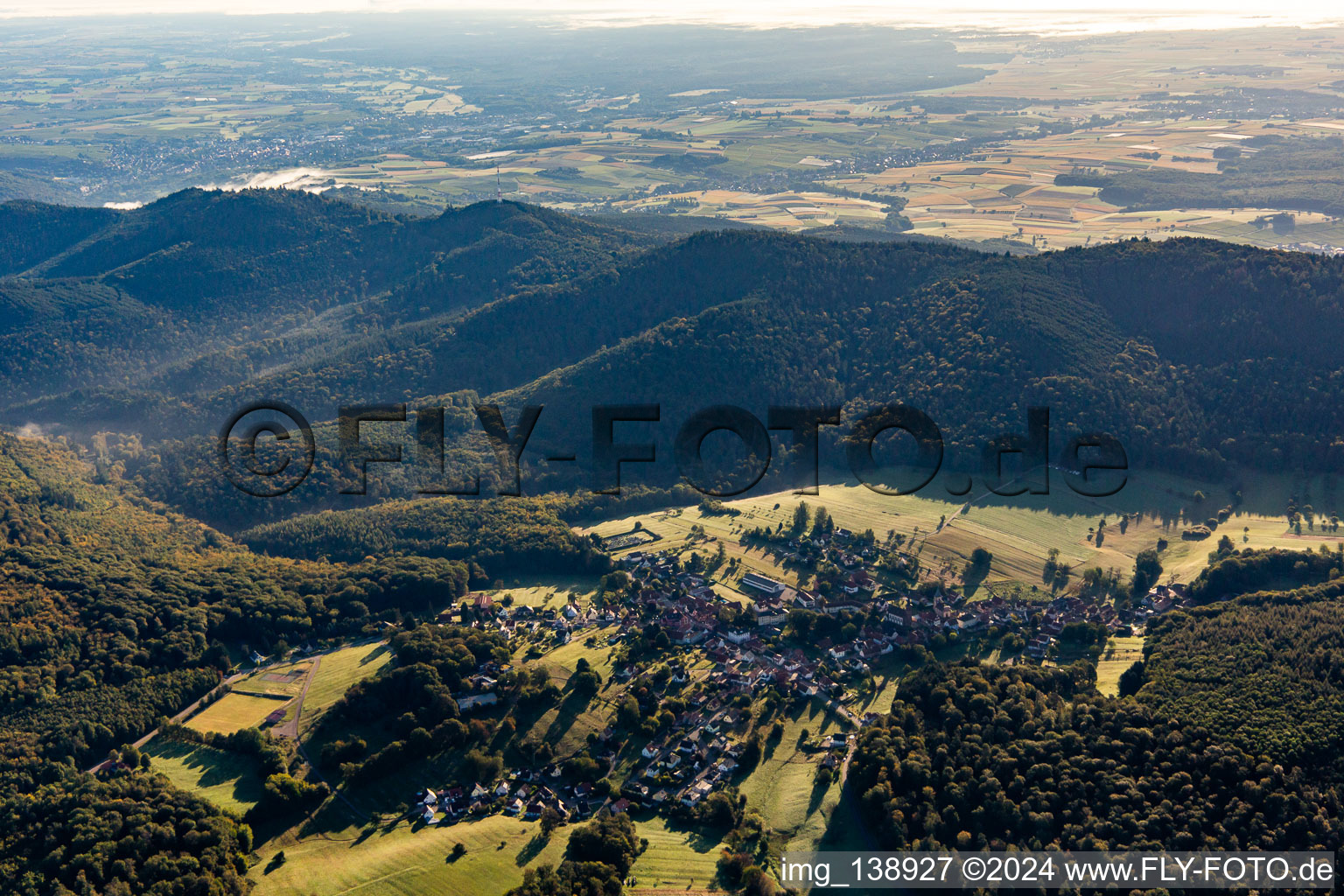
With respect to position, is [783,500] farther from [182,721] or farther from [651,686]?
[182,721]

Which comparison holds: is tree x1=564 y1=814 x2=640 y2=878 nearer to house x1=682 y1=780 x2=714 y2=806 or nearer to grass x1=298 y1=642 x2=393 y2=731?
house x1=682 y1=780 x2=714 y2=806

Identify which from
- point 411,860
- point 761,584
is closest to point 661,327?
point 761,584

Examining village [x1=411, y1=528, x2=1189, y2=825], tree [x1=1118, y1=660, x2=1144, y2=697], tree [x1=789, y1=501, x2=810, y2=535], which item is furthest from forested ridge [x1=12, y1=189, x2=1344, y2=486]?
tree [x1=1118, y1=660, x2=1144, y2=697]

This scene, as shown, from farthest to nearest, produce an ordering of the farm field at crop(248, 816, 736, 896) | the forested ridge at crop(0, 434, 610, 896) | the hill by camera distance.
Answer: the hill
the forested ridge at crop(0, 434, 610, 896)
the farm field at crop(248, 816, 736, 896)

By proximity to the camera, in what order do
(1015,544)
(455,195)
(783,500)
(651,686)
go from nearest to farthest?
(651,686) < (1015,544) < (783,500) < (455,195)

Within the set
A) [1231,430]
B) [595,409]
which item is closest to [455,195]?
[595,409]

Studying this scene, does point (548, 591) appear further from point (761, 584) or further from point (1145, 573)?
point (1145, 573)
